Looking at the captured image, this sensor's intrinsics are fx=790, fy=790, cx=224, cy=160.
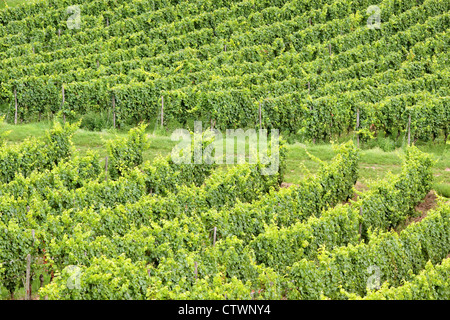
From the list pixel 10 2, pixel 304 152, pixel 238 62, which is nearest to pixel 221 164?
pixel 304 152

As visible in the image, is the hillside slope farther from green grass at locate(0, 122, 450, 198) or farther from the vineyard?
green grass at locate(0, 122, 450, 198)

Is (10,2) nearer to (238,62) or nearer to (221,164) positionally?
(238,62)

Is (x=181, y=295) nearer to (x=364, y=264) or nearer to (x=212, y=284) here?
(x=212, y=284)

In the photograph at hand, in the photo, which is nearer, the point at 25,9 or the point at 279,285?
the point at 279,285

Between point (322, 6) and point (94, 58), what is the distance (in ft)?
42.5

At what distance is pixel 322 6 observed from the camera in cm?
4125

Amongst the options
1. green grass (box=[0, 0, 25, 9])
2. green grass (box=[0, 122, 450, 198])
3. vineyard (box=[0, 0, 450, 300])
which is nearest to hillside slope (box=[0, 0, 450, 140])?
vineyard (box=[0, 0, 450, 300])

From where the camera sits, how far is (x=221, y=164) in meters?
27.5

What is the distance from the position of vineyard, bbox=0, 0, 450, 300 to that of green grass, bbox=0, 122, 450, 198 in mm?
339

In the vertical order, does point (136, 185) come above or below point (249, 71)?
below

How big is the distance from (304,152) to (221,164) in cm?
Answer: 330

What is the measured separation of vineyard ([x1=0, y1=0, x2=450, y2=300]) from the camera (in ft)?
61.7

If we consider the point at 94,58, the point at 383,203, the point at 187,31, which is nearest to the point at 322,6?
the point at 187,31

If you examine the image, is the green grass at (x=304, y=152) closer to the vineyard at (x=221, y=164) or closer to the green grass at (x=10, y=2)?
the vineyard at (x=221, y=164)
